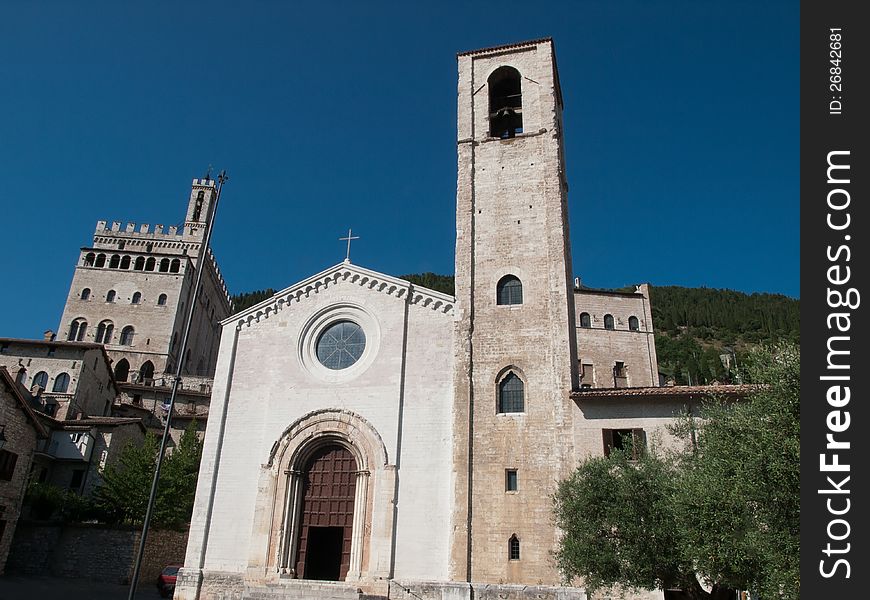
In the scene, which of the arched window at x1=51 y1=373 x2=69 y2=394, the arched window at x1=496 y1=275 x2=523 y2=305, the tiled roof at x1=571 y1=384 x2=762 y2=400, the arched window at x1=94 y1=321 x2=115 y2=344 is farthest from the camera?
the arched window at x1=94 y1=321 x2=115 y2=344

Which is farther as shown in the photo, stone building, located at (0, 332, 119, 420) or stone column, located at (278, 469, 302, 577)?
stone building, located at (0, 332, 119, 420)

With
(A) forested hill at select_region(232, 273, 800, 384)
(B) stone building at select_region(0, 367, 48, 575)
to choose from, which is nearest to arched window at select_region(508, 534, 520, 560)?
(B) stone building at select_region(0, 367, 48, 575)

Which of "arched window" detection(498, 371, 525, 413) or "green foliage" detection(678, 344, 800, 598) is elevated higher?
"arched window" detection(498, 371, 525, 413)

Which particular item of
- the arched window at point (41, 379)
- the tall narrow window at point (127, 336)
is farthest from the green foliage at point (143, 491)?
the tall narrow window at point (127, 336)

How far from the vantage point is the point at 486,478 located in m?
21.5

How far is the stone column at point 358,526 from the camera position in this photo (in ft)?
70.9

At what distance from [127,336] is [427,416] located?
1829 inches

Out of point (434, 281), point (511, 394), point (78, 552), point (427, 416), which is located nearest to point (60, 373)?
point (78, 552)

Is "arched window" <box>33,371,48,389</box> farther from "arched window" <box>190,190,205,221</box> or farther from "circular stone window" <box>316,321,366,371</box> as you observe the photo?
"circular stone window" <box>316,321,366,371</box>

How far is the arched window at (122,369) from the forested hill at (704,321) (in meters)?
42.4

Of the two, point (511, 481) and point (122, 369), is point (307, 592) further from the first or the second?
point (122, 369)

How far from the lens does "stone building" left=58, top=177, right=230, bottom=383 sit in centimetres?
5828

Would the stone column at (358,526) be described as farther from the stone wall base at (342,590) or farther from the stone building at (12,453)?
the stone building at (12,453)

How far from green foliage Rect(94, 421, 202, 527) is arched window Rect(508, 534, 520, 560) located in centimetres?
1788
